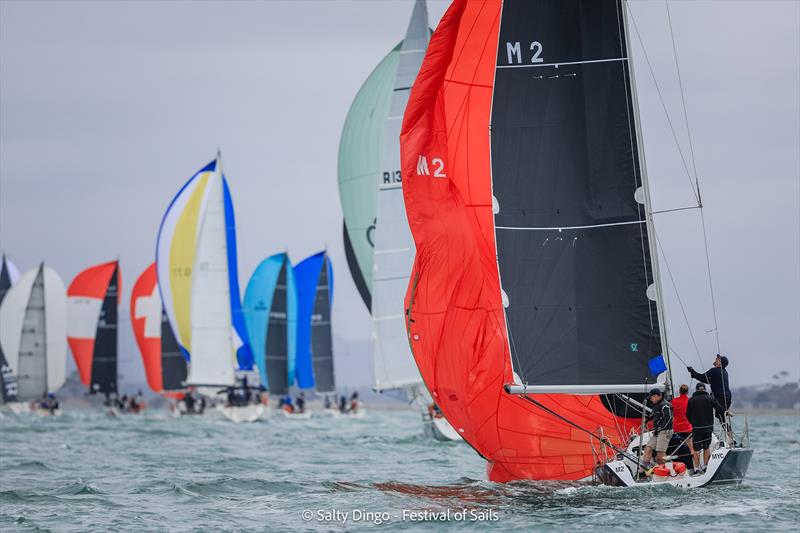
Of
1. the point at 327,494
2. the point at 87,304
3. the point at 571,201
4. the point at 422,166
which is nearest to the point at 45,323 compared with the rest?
the point at 87,304

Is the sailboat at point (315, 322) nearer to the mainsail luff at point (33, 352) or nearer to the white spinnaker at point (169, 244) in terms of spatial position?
the white spinnaker at point (169, 244)

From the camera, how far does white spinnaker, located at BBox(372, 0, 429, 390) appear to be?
88.5ft

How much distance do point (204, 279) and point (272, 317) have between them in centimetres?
1341

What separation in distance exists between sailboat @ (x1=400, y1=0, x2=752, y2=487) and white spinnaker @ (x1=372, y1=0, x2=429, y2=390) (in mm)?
10759

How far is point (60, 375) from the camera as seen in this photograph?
65.2m

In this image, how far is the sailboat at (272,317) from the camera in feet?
196

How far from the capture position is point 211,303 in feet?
153

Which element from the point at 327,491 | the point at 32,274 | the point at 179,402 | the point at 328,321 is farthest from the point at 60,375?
the point at 327,491

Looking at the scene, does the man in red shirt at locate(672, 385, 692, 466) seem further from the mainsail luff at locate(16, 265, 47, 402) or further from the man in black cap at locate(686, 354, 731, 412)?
the mainsail luff at locate(16, 265, 47, 402)

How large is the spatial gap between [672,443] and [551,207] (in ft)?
10.7

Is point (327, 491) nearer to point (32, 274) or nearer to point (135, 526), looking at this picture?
point (135, 526)

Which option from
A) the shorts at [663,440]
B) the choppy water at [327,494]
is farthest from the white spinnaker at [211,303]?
the shorts at [663,440]

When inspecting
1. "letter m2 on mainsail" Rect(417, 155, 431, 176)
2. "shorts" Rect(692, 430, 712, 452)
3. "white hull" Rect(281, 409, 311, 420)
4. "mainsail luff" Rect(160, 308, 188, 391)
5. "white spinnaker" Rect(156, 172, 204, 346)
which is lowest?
"white hull" Rect(281, 409, 311, 420)

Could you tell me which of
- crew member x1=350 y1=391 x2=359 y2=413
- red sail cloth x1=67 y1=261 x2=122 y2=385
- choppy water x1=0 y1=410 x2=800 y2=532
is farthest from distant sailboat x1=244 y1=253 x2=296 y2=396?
choppy water x1=0 y1=410 x2=800 y2=532
